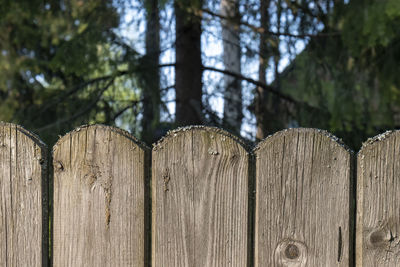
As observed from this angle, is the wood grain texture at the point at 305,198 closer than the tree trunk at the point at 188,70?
Yes

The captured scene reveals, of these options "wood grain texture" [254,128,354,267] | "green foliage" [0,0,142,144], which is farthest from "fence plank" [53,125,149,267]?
"green foliage" [0,0,142,144]

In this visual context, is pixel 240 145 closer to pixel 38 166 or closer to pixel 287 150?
pixel 287 150

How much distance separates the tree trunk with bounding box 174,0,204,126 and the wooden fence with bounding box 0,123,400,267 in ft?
8.46

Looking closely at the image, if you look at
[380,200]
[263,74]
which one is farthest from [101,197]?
[263,74]

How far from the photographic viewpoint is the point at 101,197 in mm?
1766

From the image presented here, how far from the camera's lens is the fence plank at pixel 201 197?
169 cm

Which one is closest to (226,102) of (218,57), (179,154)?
(218,57)

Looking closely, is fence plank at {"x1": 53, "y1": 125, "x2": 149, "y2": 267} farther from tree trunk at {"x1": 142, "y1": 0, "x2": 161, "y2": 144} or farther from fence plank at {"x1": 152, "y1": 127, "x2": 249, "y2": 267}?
tree trunk at {"x1": 142, "y1": 0, "x2": 161, "y2": 144}

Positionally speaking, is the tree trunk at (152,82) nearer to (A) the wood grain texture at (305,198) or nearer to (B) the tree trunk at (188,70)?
(B) the tree trunk at (188,70)

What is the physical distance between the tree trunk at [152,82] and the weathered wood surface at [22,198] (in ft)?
7.48

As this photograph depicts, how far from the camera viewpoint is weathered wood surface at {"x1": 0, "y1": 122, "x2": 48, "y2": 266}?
1806 mm

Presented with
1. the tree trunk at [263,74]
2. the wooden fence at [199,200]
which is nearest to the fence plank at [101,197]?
the wooden fence at [199,200]

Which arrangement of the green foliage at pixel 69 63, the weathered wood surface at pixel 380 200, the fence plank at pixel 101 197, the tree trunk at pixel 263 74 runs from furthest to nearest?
the tree trunk at pixel 263 74 < the green foliage at pixel 69 63 < the fence plank at pixel 101 197 < the weathered wood surface at pixel 380 200

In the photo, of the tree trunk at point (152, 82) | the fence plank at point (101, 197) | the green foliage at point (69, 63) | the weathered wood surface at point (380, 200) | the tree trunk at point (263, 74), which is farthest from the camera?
the tree trunk at point (263, 74)
